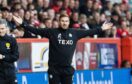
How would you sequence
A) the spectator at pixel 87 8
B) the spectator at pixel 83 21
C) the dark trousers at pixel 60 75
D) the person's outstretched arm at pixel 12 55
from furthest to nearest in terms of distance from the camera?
the spectator at pixel 87 8 < the spectator at pixel 83 21 < the dark trousers at pixel 60 75 < the person's outstretched arm at pixel 12 55

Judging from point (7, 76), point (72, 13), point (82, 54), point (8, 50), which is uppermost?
point (8, 50)

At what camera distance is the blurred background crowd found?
16.1m

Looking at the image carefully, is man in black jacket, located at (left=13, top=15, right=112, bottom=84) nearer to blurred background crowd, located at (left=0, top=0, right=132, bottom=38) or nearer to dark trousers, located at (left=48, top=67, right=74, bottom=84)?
dark trousers, located at (left=48, top=67, right=74, bottom=84)

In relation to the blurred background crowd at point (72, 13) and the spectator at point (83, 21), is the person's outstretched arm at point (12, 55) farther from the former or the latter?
the spectator at point (83, 21)

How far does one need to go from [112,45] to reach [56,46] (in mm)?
6422

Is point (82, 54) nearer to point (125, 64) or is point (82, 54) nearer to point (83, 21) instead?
→ point (125, 64)

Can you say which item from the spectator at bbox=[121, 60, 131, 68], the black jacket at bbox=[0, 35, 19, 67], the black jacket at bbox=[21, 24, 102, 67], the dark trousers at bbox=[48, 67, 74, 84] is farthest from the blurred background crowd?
the black jacket at bbox=[0, 35, 19, 67]

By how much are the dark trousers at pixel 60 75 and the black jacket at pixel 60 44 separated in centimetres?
10

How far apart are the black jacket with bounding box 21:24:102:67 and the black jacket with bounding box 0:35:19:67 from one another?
58 cm

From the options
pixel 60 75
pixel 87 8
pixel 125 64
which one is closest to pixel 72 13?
pixel 87 8

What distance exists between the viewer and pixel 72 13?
1866 centimetres

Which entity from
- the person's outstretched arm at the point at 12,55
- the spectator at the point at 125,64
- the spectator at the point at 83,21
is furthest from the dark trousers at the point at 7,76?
the spectator at the point at 83,21

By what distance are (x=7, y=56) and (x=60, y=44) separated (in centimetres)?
123

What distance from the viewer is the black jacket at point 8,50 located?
10469mm
